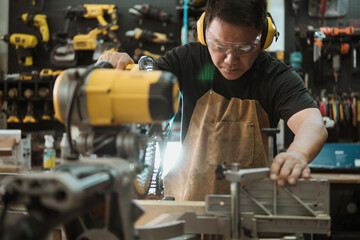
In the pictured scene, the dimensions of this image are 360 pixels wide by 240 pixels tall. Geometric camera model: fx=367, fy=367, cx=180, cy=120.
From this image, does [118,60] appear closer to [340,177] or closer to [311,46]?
[340,177]

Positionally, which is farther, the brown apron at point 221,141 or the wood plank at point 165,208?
the brown apron at point 221,141

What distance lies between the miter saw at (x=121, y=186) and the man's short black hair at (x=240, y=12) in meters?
0.60

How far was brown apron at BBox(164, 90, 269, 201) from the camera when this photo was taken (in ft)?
6.15

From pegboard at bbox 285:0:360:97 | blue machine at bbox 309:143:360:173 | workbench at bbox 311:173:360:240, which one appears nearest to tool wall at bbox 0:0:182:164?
A: pegboard at bbox 285:0:360:97

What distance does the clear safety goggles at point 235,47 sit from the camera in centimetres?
156

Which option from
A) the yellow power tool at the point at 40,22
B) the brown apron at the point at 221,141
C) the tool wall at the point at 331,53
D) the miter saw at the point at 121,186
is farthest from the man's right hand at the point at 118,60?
the yellow power tool at the point at 40,22

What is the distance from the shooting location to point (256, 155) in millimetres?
1879

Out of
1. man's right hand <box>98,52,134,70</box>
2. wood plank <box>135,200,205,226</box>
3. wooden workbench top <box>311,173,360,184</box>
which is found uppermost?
man's right hand <box>98,52,134,70</box>

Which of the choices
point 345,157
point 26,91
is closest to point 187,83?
point 345,157

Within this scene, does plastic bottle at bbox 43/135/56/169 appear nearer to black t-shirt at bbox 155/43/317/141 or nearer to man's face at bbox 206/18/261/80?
black t-shirt at bbox 155/43/317/141

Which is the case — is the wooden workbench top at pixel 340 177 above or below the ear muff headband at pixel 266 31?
below

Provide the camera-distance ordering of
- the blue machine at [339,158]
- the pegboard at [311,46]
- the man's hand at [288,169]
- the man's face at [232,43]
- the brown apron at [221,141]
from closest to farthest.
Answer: the man's hand at [288,169]
the man's face at [232,43]
the brown apron at [221,141]
the blue machine at [339,158]
the pegboard at [311,46]

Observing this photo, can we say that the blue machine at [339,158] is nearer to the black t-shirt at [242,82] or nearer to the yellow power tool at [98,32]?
the black t-shirt at [242,82]

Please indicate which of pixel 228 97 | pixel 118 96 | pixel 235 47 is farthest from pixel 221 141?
pixel 118 96
